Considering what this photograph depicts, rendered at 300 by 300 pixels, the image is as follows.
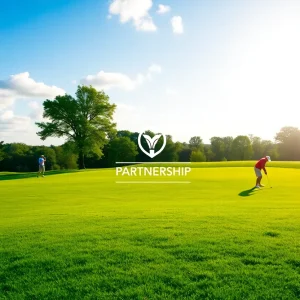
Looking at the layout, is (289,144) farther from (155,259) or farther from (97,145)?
(155,259)

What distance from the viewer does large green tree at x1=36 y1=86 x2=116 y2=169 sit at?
56250 mm

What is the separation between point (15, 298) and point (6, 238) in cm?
349

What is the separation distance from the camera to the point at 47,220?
10.7m

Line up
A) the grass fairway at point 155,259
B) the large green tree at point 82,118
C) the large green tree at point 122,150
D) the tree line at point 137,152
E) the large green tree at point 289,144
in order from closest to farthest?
the grass fairway at point 155,259, the large green tree at point 82,118, the large green tree at point 122,150, the tree line at point 137,152, the large green tree at point 289,144

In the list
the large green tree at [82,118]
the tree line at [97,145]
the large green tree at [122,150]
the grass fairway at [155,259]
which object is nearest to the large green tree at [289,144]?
the tree line at [97,145]

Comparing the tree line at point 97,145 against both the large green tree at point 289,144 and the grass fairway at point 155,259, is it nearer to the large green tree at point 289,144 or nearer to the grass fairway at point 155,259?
the large green tree at point 289,144

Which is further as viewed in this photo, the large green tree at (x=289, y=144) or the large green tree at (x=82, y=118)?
the large green tree at (x=289, y=144)

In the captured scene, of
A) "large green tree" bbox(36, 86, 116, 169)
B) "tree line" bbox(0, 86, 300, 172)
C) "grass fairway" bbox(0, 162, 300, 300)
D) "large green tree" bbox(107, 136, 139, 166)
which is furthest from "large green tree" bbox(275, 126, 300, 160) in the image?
"grass fairway" bbox(0, 162, 300, 300)

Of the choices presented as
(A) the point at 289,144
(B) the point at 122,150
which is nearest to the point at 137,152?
(B) the point at 122,150

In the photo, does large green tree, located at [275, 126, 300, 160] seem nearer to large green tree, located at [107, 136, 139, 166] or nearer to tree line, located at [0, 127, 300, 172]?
tree line, located at [0, 127, 300, 172]

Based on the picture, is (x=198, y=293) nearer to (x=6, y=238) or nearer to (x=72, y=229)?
(x=72, y=229)

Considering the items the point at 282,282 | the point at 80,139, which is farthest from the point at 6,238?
the point at 80,139

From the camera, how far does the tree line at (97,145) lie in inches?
2244

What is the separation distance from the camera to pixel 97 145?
5900cm
